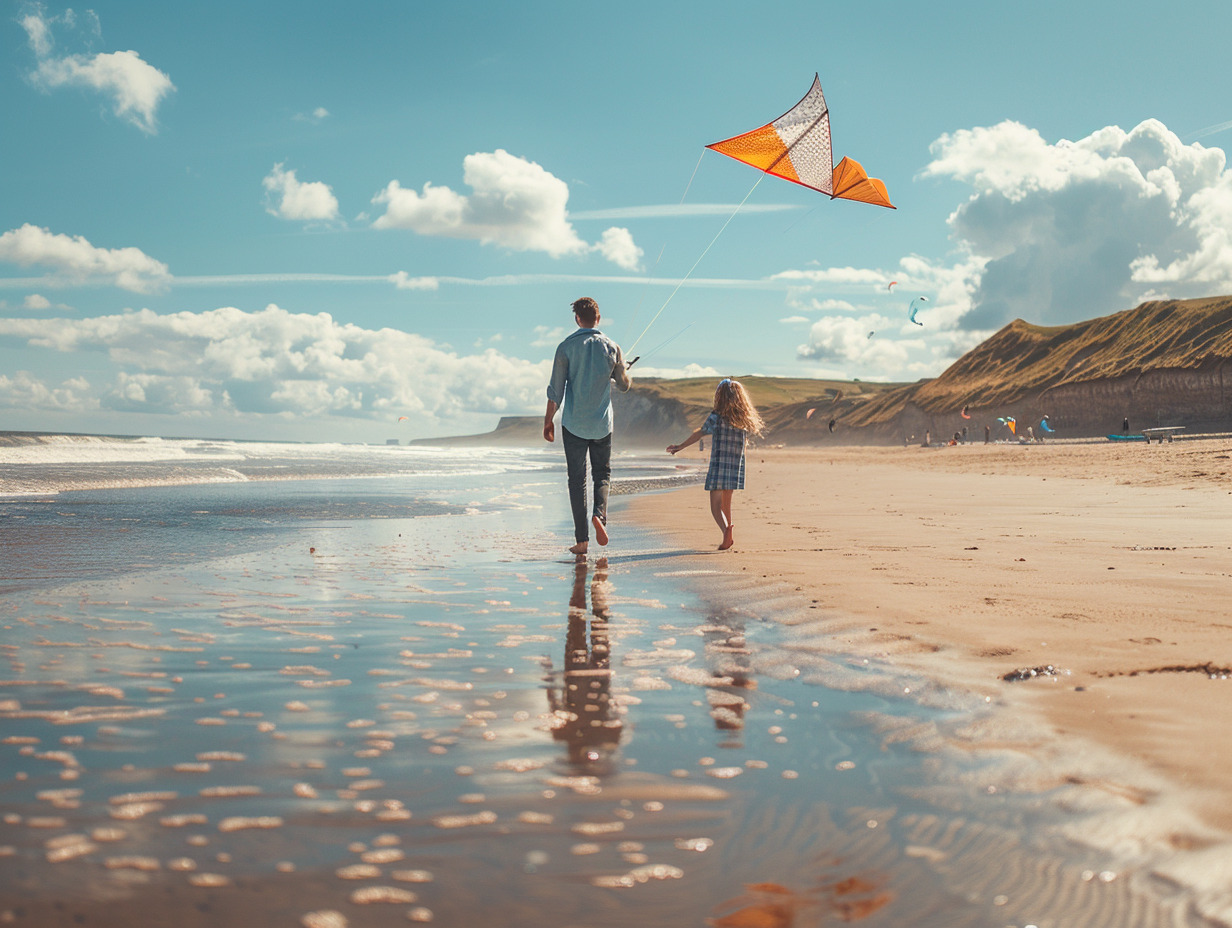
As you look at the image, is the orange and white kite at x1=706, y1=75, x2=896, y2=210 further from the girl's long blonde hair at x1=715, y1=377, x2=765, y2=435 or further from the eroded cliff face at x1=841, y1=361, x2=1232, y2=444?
the eroded cliff face at x1=841, y1=361, x2=1232, y2=444

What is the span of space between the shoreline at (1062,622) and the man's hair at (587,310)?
2.51 meters

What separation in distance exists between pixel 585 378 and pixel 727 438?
5.61 ft

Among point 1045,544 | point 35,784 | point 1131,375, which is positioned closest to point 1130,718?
point 35,784

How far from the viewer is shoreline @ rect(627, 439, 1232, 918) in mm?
2143

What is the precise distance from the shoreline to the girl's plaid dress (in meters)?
0.69

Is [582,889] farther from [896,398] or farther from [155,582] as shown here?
[896,398]

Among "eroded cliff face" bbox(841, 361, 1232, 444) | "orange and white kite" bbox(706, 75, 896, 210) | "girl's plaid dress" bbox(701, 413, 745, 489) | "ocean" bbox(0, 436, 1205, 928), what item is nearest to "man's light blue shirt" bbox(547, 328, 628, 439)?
"girl's plaid dress" bbox(701, 413, 745, 489)

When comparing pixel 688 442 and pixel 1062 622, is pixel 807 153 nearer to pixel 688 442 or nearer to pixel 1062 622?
pixel 688 442

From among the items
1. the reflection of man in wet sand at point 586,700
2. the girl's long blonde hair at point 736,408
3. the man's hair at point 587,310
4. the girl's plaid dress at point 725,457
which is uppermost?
the man's hair at point 587,310

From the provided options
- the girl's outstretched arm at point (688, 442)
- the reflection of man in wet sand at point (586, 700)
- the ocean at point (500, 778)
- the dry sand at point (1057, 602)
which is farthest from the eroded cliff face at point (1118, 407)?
the ocean at point (500, 778)

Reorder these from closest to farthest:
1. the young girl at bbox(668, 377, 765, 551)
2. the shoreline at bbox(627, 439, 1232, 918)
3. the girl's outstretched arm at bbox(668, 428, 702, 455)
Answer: the shoreline at bbox(627, 439, 1232, 918) → the girl's outstretched arm at bbox(668, 428, 702, 455) → the young girl at bbox(668, 377, 765, 551)

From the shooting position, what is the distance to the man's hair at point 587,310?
288 inches

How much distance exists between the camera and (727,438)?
790 centimetres

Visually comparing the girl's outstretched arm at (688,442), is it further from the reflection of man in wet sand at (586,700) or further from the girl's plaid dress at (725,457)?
the reflection of man in wet sand at (586,700)
